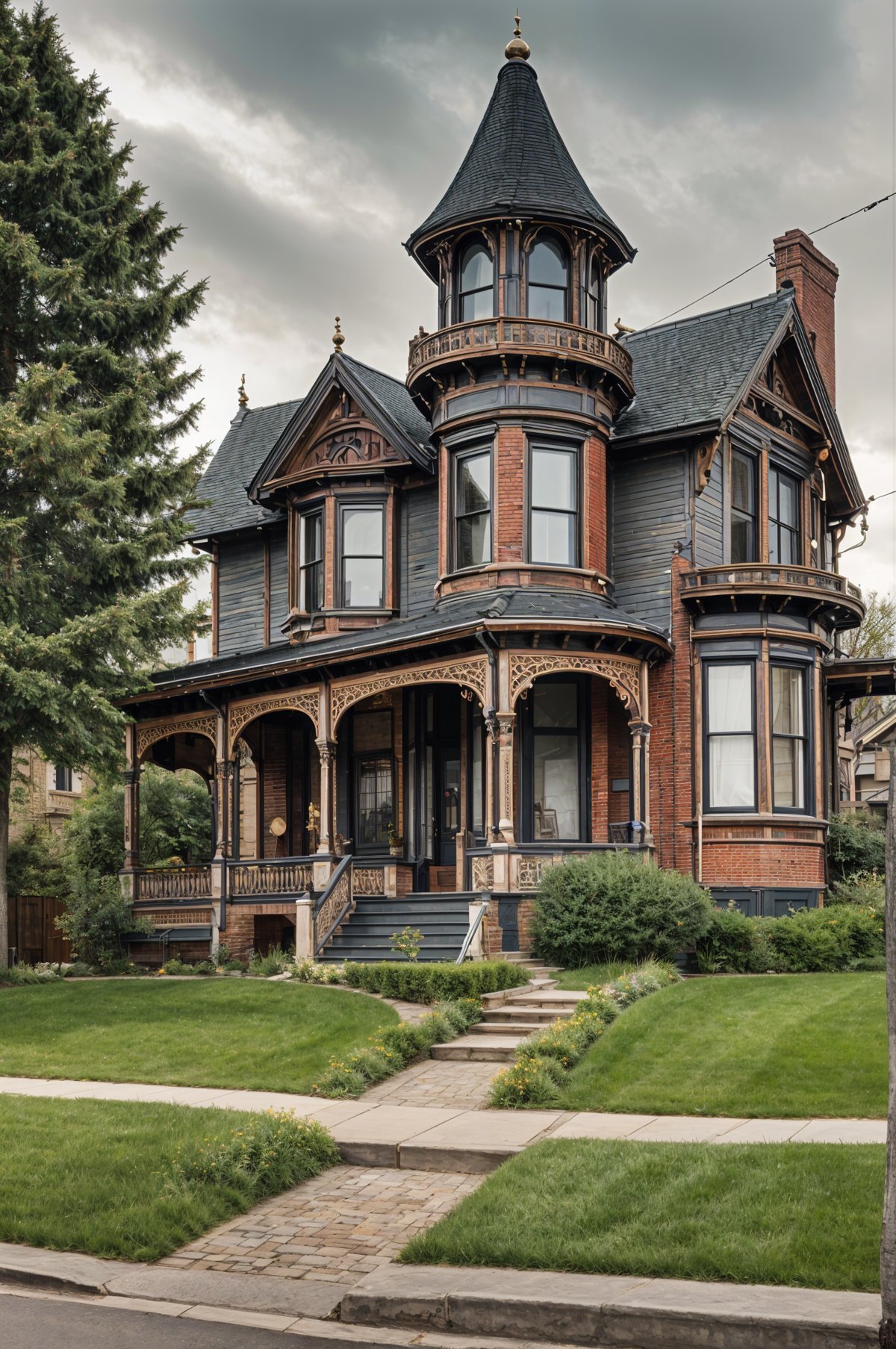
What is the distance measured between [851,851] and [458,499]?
928cm

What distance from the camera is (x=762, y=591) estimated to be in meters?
22.5

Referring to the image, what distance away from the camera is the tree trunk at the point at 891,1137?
6.51 m

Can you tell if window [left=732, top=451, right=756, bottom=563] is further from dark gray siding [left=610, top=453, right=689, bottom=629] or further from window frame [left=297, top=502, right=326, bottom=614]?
window frame [left=297, top=502, right=326, bottom=614]

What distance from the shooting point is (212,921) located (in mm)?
23875

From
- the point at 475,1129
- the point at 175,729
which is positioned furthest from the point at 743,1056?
the point at 175,729

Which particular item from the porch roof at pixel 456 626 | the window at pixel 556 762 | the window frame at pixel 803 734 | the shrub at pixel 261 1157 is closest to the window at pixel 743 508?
the window frame at pixel 803 734

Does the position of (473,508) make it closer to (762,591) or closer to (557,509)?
(557,509)

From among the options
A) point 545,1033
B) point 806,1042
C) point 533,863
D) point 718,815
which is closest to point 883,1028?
point 806,1042

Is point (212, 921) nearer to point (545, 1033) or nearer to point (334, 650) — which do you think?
point (334, 650)

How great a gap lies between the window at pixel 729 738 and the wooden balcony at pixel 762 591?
102 cm

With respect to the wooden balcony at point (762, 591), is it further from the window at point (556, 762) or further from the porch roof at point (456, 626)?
the window at point (556, 762)

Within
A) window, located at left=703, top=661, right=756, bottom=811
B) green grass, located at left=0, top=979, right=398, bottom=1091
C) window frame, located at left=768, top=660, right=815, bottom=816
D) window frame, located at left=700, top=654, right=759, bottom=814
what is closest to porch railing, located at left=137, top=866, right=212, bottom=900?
green grass, located at left=0, top=979, right=398, bottom=1091

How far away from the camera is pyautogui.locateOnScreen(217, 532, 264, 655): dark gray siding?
29797mm

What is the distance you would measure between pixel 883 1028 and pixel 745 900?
8.62 metres
